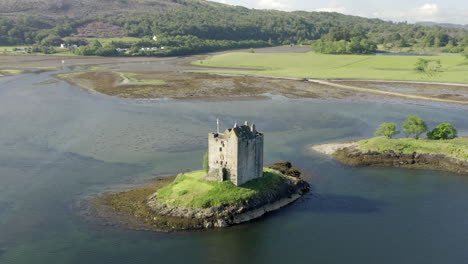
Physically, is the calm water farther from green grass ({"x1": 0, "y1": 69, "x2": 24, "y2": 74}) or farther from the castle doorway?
green grass ({"x1": 0, "y1": 69, "x2": 24, "y2": 74})

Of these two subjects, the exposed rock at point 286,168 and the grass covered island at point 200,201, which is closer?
the grass covered island at point 200,201

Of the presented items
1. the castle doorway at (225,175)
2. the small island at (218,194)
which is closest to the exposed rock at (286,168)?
the small island at (218,194)

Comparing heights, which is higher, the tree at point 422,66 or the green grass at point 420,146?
the tree at point 422,66

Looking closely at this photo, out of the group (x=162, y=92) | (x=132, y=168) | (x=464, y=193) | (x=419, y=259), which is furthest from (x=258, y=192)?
(x=162, y=92)

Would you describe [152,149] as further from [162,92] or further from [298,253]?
[162,92]

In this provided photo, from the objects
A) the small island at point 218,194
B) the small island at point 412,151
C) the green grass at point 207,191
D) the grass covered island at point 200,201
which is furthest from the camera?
the small island at point 412,151

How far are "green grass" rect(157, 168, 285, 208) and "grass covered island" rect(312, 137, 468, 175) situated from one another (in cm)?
1819

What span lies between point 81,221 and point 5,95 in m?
77.5

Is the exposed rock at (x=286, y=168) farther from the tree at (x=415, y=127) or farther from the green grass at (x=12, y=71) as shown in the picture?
the green grass at (x=12, y=71)

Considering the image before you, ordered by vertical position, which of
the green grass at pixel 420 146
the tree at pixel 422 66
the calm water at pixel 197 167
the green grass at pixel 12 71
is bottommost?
the calm water at pixel 197 167

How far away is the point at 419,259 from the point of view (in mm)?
38312

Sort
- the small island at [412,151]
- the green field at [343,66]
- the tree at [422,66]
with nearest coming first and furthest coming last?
the small island at [412,151], the green field at [343,66], the tree at [422,66]

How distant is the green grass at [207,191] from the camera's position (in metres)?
44.7

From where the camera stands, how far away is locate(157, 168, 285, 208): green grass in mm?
44719
